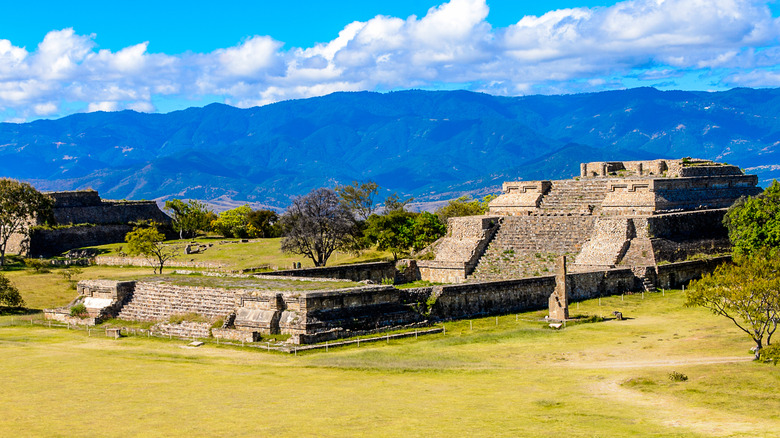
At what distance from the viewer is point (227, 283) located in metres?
37.9

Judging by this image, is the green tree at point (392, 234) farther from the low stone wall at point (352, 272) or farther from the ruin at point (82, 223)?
the ruin at point (82, 223)

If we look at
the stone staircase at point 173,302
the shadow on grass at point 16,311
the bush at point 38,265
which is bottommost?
the shadow on grass at point 16,311

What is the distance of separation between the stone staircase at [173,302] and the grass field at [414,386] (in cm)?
252

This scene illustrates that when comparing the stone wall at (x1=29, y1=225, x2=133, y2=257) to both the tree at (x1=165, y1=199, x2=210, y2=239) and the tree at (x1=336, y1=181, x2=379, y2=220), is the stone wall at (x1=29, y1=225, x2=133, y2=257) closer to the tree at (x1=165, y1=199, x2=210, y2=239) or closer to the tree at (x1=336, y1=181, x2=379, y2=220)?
the tree at (x1=165, y1=199, x2=210, y2=239)

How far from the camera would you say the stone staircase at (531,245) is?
158ft

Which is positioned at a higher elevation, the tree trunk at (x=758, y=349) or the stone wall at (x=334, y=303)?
the stone wall at (x=334, y=303)

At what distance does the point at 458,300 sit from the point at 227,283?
10.0 metres

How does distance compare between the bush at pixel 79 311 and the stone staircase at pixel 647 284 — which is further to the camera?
the stone staircase at pixel 647 284

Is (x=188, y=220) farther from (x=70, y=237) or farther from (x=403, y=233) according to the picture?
(x=403, y=233)

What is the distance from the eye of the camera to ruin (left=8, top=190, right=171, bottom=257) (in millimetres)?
81206

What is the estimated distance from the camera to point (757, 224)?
45.7 m

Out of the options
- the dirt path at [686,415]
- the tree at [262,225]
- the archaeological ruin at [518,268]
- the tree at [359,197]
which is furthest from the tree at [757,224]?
the tree at [262,225]

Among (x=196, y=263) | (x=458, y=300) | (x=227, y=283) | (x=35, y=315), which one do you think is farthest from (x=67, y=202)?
(x=458, y=300)

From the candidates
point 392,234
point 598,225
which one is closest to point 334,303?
point 598,225
